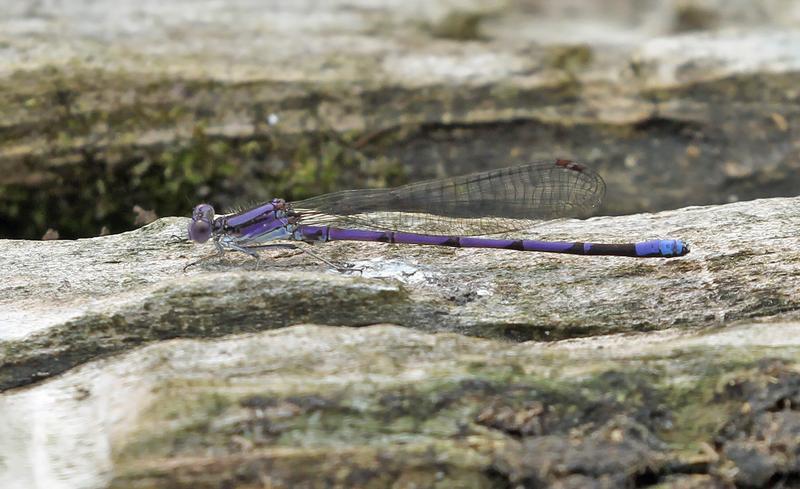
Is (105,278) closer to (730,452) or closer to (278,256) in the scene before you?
(278,256)

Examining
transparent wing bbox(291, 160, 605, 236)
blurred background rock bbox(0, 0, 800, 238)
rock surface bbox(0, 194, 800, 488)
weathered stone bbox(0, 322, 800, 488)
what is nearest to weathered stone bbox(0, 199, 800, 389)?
rock surface bbox(0, 194, 800, 488)

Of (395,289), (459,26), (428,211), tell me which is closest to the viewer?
(395,289)

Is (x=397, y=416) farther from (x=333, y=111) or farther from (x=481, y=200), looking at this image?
(x=333, y=111)

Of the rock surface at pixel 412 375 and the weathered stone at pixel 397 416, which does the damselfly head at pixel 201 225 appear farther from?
the weathered stone at pixel 397 416

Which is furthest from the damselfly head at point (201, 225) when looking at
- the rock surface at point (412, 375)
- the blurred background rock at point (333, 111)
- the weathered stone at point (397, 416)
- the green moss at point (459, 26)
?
the green moss at point (459, 26)

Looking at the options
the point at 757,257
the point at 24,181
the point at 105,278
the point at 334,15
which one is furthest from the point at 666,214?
the point at 24,181

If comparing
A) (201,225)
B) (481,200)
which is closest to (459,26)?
(481,200)
